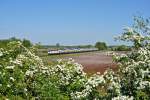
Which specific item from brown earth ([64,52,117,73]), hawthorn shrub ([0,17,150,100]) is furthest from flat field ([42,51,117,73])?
hawthorn shrub ([0,17,150,100])

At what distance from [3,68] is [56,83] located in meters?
2.04

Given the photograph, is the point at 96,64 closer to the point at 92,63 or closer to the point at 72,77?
the point at 92,63

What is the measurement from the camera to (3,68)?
16766 millimetres

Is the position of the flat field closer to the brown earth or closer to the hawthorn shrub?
the brown earth

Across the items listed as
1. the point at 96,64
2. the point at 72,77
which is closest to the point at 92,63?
the point at 96,64

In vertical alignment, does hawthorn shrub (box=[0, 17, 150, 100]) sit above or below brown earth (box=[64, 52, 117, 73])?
above

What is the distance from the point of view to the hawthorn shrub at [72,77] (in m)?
12.1

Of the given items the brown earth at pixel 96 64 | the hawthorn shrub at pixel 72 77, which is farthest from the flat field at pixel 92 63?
the hawthorn shrub at pixel 72 77

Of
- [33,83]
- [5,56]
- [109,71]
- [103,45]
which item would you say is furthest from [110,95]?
[103,45]

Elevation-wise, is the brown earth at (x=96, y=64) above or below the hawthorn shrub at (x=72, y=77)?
below

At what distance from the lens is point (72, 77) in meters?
15.9

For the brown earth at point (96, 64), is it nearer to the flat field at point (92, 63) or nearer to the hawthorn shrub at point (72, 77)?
the flat field at point (92, 63)

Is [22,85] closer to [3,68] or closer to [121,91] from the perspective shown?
[3,68]

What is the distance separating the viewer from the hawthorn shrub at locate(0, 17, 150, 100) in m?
12.1
